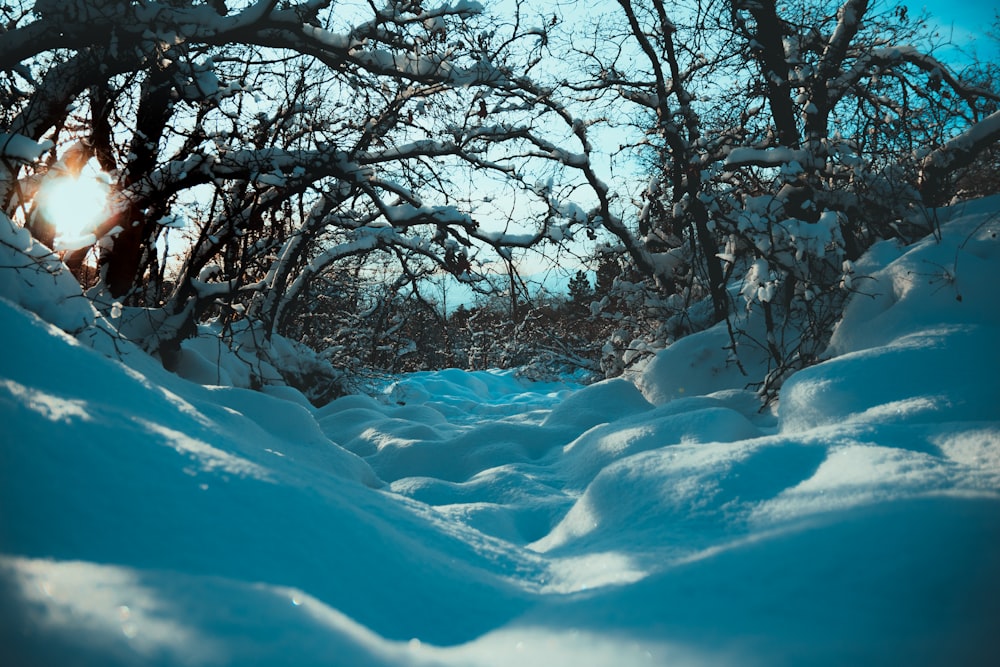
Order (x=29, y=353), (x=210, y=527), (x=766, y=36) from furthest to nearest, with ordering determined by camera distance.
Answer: (x=766, y=36)
(x=29, y=353)
(x=210, y=527)

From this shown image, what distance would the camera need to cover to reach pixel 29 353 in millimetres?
1451

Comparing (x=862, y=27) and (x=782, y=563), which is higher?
(x=862, y=27)

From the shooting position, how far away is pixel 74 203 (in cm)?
323

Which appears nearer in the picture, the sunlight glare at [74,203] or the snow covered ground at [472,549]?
the snow covered ground at [472,549]

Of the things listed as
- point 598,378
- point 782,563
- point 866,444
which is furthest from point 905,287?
point 598,378

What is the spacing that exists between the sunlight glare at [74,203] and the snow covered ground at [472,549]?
1.14 m

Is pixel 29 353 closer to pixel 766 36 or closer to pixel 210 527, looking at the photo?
pixel 210 527


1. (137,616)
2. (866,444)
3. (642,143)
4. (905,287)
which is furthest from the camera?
(642,143)

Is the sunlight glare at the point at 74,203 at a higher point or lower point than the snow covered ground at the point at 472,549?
higher

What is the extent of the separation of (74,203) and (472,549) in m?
3.09

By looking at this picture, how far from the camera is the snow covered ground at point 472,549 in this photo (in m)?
0.89

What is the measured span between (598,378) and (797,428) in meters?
6.13

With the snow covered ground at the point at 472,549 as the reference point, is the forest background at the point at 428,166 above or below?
above

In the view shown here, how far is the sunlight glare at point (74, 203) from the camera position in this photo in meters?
3.10
